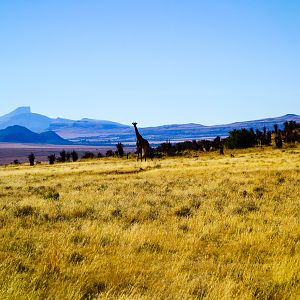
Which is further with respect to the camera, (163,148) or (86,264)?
(163,148)

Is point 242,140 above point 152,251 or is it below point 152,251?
above

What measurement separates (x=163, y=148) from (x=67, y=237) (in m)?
52.5

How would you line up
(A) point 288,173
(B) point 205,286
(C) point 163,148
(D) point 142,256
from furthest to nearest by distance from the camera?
(C) point 163,148, (A) point 288,173, (D) point 142,256, (B) point 205,286

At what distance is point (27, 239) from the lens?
8523 millimetres

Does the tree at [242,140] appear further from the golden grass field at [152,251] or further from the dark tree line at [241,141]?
the golden grass field at [152,251]

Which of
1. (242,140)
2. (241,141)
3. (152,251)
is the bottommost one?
(152,251)

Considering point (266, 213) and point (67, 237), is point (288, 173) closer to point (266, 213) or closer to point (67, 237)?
point (266, 213)

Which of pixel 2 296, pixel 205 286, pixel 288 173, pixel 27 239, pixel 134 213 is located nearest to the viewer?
pixel 2 296

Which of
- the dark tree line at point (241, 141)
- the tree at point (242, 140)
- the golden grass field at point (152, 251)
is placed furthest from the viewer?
the tree at point (242, 140)

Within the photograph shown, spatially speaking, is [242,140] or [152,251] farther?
[242,140]

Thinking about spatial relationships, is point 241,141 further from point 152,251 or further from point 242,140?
point 152,251

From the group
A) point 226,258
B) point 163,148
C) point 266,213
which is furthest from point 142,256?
point 163,148

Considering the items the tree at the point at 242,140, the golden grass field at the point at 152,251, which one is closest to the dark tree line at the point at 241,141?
the tree at the point at 242,140

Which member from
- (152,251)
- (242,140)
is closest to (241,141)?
(242,140)
